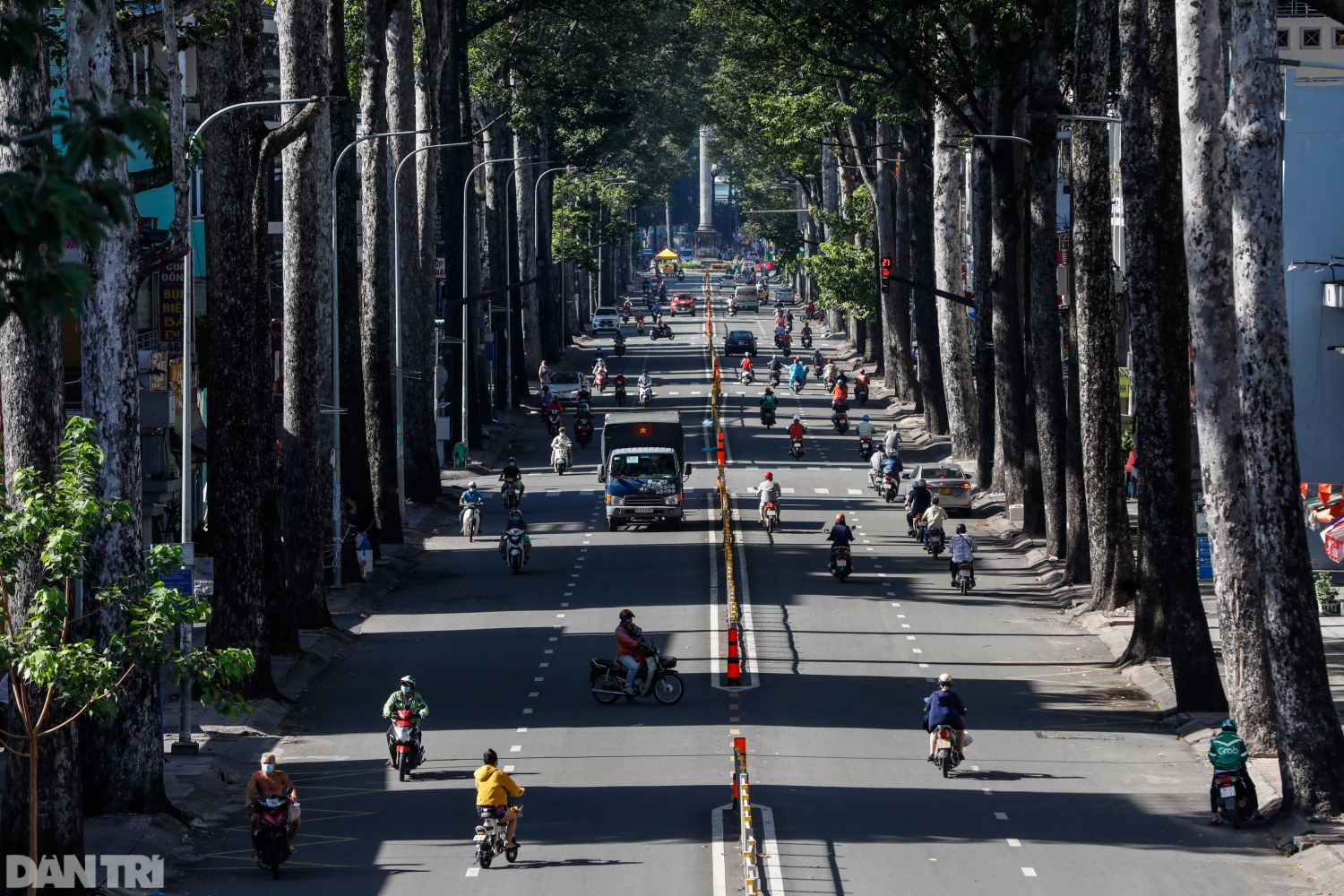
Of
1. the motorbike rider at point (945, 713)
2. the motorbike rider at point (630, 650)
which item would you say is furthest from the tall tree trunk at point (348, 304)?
the motorbike rider at point (945, 713)

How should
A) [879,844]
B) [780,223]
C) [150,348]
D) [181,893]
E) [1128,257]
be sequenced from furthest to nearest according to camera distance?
[780,223]
[150,348]
[1128,257]
[879,844]
[181,893]

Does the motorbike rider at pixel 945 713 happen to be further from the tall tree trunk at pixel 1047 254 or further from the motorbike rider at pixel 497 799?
the tall tree trunk at pixel 1047 254

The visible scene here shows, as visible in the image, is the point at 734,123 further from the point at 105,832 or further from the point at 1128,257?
the point at 105,832

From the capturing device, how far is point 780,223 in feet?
410

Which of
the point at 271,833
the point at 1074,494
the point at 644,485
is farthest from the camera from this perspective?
the point at 644,485

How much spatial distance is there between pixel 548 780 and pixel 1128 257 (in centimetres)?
1096

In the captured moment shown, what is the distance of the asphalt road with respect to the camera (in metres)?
17.9

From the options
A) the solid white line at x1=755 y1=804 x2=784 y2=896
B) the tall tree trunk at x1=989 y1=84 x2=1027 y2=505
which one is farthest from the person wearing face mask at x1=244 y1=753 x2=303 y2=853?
the tall tree trunk at x1=989 y1=84 x2=1027 y2=505

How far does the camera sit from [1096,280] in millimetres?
29750

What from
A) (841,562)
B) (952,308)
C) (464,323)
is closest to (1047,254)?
(841,562)

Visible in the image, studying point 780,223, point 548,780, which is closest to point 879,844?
point 548,780

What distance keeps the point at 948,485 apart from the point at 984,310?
461 centimetres

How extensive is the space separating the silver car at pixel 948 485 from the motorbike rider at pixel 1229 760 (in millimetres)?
26254

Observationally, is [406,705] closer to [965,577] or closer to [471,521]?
[965,577]
